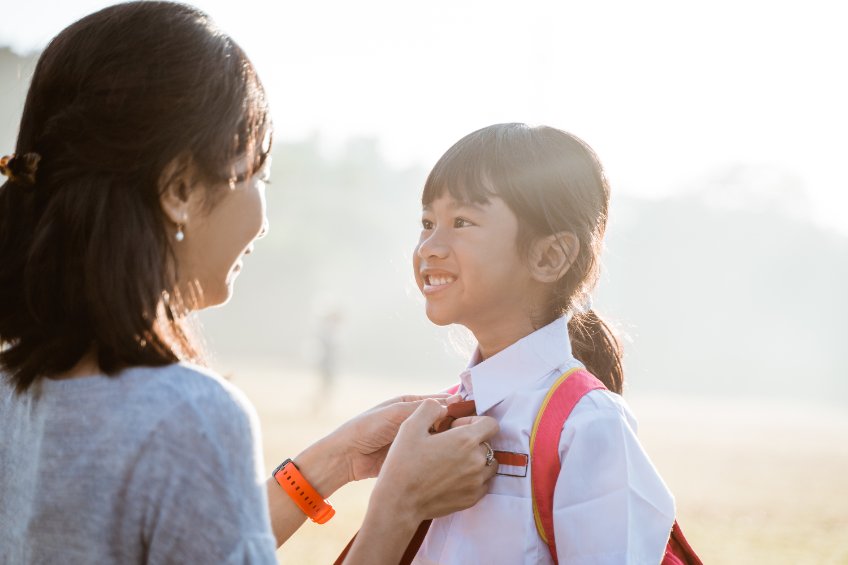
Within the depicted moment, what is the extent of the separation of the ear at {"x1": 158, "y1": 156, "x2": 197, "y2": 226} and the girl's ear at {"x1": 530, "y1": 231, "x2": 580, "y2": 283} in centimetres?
107

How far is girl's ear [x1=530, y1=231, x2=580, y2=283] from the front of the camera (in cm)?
223

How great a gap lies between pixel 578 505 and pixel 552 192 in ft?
2.64

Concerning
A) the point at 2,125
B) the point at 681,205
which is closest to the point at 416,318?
the point at 681,205

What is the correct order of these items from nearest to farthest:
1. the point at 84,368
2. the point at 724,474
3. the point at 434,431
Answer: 1. the point at 84,368
2. the point at 434,431
3. the point at 724,474

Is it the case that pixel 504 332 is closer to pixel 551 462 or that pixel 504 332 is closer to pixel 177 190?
pixel 551 462

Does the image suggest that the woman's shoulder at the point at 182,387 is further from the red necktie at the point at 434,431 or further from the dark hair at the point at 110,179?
the red necktie at the point at 434,431

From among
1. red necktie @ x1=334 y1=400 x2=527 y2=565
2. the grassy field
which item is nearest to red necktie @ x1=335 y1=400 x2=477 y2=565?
red necktie @ x1=334 y1=400 x2=527 y2=565

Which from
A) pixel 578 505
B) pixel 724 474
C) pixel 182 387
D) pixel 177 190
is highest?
pixel 177 190

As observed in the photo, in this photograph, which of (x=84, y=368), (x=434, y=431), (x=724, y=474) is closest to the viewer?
(x=84, y=368)

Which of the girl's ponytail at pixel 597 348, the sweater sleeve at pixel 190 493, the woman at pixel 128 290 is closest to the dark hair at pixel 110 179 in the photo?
the woman at pixel 128 290

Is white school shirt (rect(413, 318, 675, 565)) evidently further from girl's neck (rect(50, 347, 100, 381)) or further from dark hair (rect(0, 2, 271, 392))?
girl's neck (rect(50, 347, 100, 381))

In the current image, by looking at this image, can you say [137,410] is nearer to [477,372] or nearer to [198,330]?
[198,330]

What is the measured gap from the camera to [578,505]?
1.81 meters

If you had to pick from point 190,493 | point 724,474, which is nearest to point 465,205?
point 190,493
